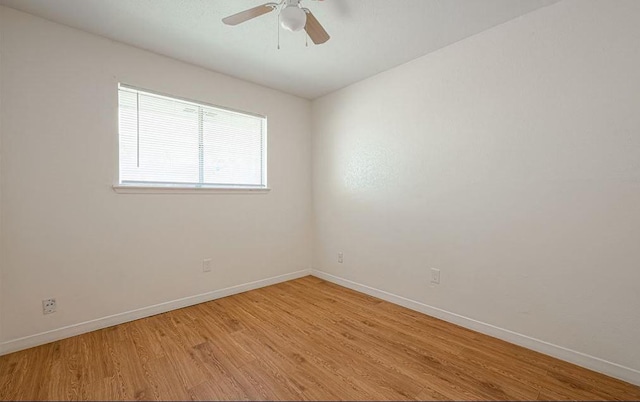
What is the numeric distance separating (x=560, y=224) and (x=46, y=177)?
3746 mm

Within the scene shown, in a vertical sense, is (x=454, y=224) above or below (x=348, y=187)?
below

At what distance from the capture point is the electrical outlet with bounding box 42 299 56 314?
2053mm

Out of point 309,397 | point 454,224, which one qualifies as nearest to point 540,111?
point 454,224

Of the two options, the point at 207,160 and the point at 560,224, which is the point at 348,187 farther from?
the point at 560,224

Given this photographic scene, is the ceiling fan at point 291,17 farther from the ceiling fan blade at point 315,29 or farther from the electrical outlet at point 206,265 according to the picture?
the electrical outlet at point 206,265

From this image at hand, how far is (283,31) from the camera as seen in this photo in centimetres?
221

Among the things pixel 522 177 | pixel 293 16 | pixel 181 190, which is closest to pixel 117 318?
pixel 181 190

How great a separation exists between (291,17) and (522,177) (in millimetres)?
1951

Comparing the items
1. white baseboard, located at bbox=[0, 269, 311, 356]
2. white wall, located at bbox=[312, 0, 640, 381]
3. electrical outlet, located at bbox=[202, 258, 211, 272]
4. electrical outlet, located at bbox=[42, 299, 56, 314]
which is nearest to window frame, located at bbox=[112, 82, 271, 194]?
electrical outlet, located at bbox=[202, 258, 211, 272]

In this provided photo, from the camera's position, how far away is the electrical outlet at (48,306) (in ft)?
6.73

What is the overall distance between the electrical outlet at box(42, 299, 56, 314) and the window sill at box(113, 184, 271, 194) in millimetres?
937

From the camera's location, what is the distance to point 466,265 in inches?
92.4

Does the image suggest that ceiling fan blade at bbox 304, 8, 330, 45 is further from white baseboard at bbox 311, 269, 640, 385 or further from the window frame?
white baseboard at bbox 311, 269, 640, 385

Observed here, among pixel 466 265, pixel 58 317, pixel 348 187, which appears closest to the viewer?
pixel 58 317
